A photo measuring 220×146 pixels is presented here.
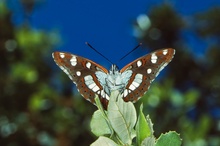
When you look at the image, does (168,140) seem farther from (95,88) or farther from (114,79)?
(95,88)

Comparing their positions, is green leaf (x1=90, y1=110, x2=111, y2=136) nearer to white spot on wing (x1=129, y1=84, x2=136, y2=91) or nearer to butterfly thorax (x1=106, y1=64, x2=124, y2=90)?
butterfly thorax (x1=106, y1=64, x2=124, y2=90)

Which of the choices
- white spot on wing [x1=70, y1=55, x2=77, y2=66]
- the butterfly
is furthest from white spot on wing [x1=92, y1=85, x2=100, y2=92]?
white spot on wing [x1=70, y1=55, x2=77, y2=66]

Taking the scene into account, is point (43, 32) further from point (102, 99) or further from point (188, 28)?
point (102, 99)

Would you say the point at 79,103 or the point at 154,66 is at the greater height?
the point at 79,103

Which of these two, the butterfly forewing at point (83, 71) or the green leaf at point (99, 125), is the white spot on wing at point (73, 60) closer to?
the butterfly forewing at point (83, 71)

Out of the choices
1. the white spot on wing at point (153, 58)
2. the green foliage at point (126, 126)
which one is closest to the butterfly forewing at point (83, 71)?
the white spot on wing at point (153, 58)

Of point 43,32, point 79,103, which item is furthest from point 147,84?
point 43,32
